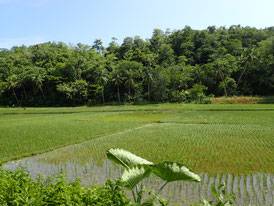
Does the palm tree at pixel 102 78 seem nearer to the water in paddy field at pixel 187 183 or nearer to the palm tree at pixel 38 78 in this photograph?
the palm tree at pixel 38 78

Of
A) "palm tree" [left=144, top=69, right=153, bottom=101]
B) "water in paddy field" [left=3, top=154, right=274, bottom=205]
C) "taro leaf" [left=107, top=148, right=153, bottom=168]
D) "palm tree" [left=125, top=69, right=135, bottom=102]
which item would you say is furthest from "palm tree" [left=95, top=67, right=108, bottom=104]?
"taro leaf" [left=107, top=148, right=153, bottom=168]

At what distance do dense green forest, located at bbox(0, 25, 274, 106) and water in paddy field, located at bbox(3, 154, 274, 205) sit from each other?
31.1 m

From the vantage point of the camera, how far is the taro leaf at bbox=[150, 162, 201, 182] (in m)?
1.57

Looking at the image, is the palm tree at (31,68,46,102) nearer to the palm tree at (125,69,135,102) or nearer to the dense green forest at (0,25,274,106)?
the dense green forest at (0,25,274,106)

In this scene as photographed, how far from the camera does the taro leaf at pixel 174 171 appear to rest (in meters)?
1.57

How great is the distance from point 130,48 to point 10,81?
28.0 metres

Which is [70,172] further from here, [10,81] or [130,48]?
[130,48]

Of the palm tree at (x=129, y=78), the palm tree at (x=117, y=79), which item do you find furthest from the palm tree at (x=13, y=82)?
the palm tree at (x=129, y=78)

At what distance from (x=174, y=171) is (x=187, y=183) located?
3866 mm

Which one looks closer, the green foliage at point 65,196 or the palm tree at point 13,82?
the green foliage at point 65,196

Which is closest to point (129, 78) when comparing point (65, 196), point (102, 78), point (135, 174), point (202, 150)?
point (102, 78)

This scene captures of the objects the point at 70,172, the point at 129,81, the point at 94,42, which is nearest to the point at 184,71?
the point at 129,81

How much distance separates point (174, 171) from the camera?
158 cm

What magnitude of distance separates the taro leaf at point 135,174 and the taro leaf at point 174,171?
0.20 feet
